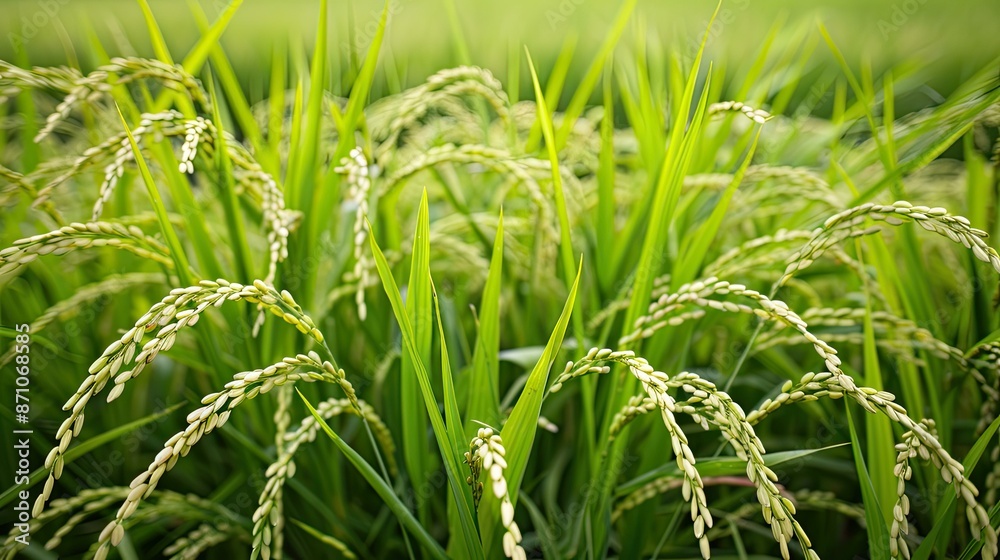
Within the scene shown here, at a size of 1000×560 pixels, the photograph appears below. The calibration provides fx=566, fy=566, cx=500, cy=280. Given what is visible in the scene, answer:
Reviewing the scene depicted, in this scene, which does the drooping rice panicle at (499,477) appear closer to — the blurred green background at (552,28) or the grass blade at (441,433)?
the grass blade at (441,433)

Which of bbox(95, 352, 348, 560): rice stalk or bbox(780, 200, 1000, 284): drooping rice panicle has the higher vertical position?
bbox(780, 200, 1000, 284): drooping rice panicle

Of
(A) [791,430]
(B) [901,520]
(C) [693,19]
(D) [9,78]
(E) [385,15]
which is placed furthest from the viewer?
(C) [693,19]

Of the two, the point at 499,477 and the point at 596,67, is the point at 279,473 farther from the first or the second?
the point at 596,67

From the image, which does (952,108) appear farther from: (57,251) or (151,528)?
(151,528)

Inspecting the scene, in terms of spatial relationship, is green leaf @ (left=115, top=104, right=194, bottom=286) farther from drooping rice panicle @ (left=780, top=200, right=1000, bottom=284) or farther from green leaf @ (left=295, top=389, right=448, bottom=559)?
A: drooping rice panicle @ (left=780, top=200, right=1000, bottom=284)

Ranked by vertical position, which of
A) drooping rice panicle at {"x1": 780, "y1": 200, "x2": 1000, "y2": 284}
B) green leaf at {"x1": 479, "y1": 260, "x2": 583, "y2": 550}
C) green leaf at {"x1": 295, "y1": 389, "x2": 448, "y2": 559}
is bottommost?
green leaf at {"x1": 295, "y1": 389, "x2": 448, "y2": 559}

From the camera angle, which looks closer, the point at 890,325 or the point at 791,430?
the point at 890,325

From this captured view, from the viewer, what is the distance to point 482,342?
Result: 70 centimetres

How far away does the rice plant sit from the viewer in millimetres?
589

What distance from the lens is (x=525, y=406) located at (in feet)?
1.91

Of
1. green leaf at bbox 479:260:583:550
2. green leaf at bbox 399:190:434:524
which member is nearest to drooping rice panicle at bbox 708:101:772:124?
green leaf at bbox 479:260:583:550

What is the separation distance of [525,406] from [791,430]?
0.74 m

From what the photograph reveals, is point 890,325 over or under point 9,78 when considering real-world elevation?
under

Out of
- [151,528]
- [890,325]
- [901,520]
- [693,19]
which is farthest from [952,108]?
[693,19]
